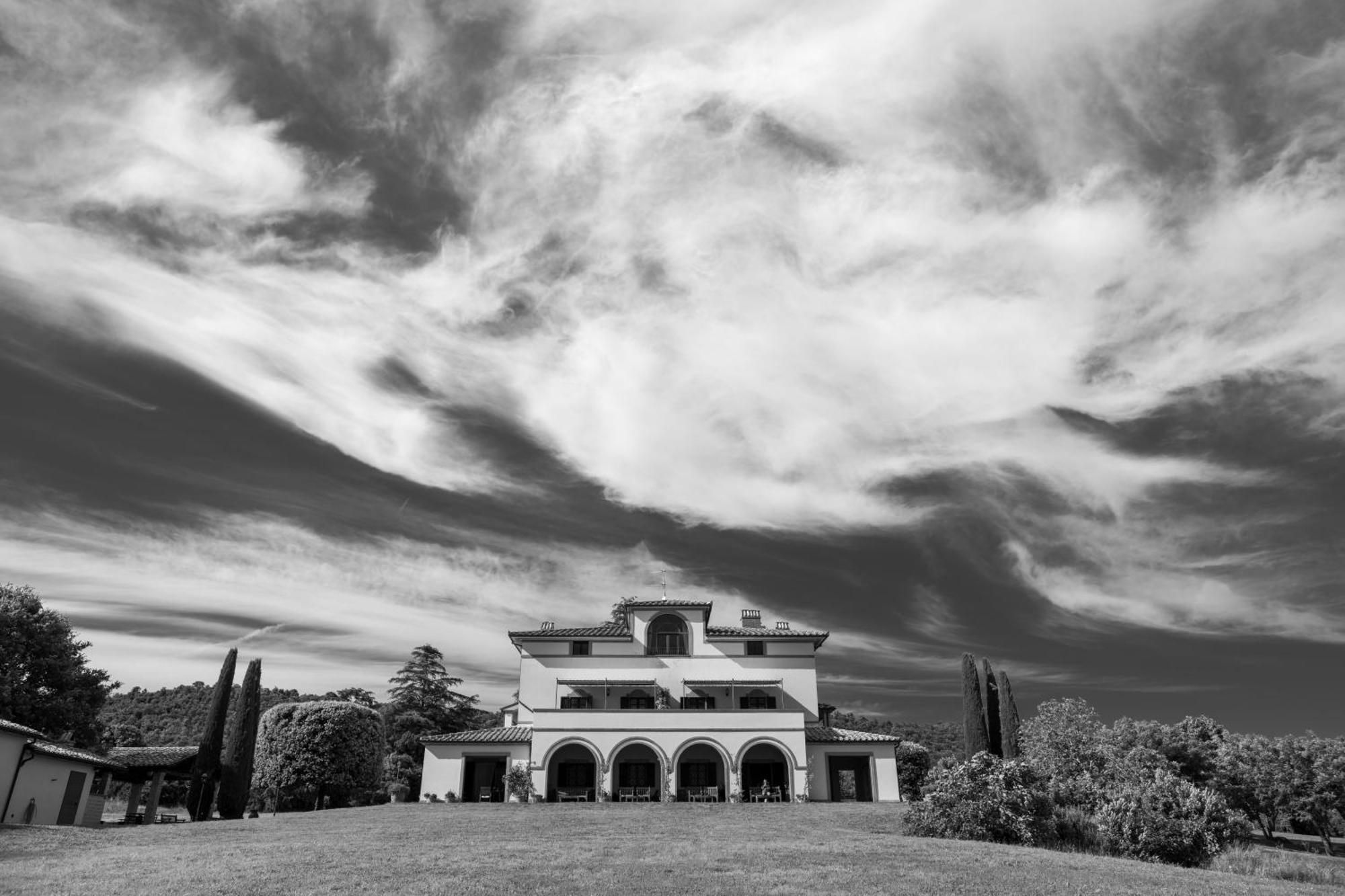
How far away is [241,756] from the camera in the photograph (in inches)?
1406

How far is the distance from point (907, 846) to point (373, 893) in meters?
11.7

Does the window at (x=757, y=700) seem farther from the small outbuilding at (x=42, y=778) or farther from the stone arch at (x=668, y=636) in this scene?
the small outbuilding at (x=42, y=778)

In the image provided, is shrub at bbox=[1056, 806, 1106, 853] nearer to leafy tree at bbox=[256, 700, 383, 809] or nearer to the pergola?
the pergola

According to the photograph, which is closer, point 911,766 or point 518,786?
point 518,786

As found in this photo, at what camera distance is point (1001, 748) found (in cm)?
4212

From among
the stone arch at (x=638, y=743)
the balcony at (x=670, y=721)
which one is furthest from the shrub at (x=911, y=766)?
the stone arch at (x=638, y=743)

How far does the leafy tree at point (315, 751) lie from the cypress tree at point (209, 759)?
18.8ft

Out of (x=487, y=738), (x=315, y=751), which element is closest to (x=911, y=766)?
(x=487, y=738)

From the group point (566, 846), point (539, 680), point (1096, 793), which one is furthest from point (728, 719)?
point (566, 846)

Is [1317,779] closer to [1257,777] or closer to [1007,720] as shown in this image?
[1257,777]

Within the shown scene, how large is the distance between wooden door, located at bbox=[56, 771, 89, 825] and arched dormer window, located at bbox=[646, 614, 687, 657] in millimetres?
24521

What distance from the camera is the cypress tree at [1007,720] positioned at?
41.4 meters

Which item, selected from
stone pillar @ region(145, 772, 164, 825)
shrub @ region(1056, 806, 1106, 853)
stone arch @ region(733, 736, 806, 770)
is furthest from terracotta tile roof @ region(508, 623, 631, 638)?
shrub @ region(1056, 806, 1106, 853)

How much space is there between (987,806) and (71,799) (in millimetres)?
33180
